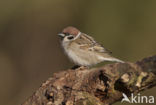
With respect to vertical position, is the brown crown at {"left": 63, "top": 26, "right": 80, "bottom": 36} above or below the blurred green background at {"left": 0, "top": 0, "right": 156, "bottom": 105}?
above

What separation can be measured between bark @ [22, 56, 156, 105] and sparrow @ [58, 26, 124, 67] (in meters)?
1.34

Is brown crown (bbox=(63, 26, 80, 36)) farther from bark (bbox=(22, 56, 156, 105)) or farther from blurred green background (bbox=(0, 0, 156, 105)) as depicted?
blurred green background (bbox=(0, 0, 156, 105))

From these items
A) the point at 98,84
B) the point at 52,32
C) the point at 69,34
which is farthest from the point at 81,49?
the point at 98,84

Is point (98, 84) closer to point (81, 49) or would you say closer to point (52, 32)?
point (81, 49)

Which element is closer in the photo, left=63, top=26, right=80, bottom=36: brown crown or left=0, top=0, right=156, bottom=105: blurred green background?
left=63, top=26, right=80, bottom=36: brown crown

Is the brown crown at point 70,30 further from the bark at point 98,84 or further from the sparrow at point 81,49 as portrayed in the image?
the bark at point 98,84

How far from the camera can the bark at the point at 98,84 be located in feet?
11.8

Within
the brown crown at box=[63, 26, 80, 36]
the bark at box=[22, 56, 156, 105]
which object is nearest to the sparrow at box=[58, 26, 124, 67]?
the brown crown at box=[63, 26, 80, 36]

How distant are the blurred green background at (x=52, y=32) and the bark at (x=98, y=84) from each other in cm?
297

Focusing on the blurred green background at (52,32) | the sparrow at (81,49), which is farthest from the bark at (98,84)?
the blurred green background at (52,32)

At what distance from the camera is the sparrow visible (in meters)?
6.01

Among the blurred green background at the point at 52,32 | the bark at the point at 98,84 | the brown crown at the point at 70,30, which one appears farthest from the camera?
the blurred green background at the point at 52,32

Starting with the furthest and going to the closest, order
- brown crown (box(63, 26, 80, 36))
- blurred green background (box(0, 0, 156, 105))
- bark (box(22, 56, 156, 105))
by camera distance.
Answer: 1. blurred green background (box(0, 0, 156, 105))
2. brown crown (box(63, 26, 80, 36))
3. bark (box(22, 56, 156, 105))

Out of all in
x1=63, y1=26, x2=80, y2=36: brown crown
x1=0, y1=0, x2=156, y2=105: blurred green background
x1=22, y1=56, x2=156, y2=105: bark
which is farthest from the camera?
x1=0, y1=0, x2=156, y2=105: blurred green background
